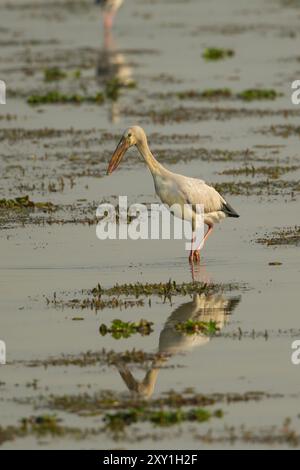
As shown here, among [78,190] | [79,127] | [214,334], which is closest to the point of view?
[214,334]

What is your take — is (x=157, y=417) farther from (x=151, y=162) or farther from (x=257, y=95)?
(x=257, y=95)

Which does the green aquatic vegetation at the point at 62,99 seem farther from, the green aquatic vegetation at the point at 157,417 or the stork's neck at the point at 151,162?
the green aquatic vegetation at the point at 157,417

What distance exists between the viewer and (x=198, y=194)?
14.6 meters

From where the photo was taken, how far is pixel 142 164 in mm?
20562

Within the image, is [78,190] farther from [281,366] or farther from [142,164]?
[281,366]

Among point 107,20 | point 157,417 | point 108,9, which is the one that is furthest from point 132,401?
point 108,9

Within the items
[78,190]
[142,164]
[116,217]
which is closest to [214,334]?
[116,217]

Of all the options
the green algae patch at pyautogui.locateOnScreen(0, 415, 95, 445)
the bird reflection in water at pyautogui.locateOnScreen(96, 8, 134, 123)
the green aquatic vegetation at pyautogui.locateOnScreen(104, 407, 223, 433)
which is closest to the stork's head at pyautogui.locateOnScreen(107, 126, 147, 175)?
the green aquatic vegetation at pyautogui.locateOnScreen(104, 407, 223, 433)

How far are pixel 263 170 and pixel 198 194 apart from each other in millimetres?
4884

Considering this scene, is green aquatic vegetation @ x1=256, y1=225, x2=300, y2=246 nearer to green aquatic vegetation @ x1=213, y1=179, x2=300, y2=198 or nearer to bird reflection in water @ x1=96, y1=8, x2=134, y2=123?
green aquatic vegetation @ x1=213, y1=179, x2=300, y2=198

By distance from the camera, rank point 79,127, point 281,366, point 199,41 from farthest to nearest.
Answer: point 199,41
point 79,127
point 281,366

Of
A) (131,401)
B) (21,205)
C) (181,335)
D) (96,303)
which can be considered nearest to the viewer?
(131,401)

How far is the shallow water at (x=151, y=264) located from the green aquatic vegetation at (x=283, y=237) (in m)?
0.14

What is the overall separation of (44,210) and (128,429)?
311 inches
